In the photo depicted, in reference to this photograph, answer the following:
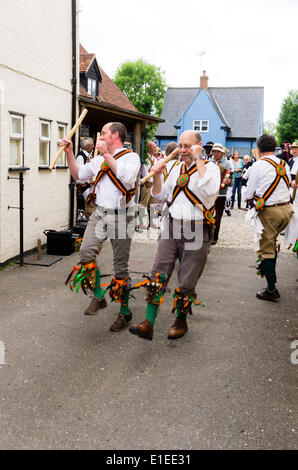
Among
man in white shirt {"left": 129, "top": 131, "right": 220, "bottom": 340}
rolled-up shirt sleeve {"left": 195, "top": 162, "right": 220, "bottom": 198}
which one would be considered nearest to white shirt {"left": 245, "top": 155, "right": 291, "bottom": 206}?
man in white shirt {"left": 129, "top": 131, "right": 220, "bottom": 340}

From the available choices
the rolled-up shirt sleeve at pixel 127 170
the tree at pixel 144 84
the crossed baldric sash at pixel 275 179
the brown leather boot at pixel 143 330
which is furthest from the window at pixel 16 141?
the tree at pixel 144 84

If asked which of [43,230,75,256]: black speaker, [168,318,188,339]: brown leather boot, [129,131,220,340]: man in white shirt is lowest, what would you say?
[168,318,188,339]: brown leather boot

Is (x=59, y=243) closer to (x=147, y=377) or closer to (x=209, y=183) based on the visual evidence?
(x=209, y=183)

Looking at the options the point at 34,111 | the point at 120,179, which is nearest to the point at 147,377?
the point at 120,179

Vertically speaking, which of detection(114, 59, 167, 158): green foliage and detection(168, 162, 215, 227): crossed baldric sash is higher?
detection(114, 59, 167, 158): green foliage

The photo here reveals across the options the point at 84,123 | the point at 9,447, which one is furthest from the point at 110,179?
the point at 84,123

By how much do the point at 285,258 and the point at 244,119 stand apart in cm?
3946

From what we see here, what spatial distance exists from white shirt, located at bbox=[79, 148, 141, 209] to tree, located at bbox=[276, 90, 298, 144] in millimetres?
53791

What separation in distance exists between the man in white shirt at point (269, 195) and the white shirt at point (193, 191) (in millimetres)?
1710

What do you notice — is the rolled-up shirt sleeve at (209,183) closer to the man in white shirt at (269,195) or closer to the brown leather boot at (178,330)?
the brown leather boot at (178,330)

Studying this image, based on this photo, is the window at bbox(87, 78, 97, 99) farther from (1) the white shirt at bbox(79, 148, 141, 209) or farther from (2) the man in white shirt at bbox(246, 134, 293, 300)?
(1) the white shirt at bbox(79, 148, 141, 209)

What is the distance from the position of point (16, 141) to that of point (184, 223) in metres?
5.14

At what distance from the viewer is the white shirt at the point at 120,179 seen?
4.41 m

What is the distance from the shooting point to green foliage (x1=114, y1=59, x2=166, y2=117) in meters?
60.3
